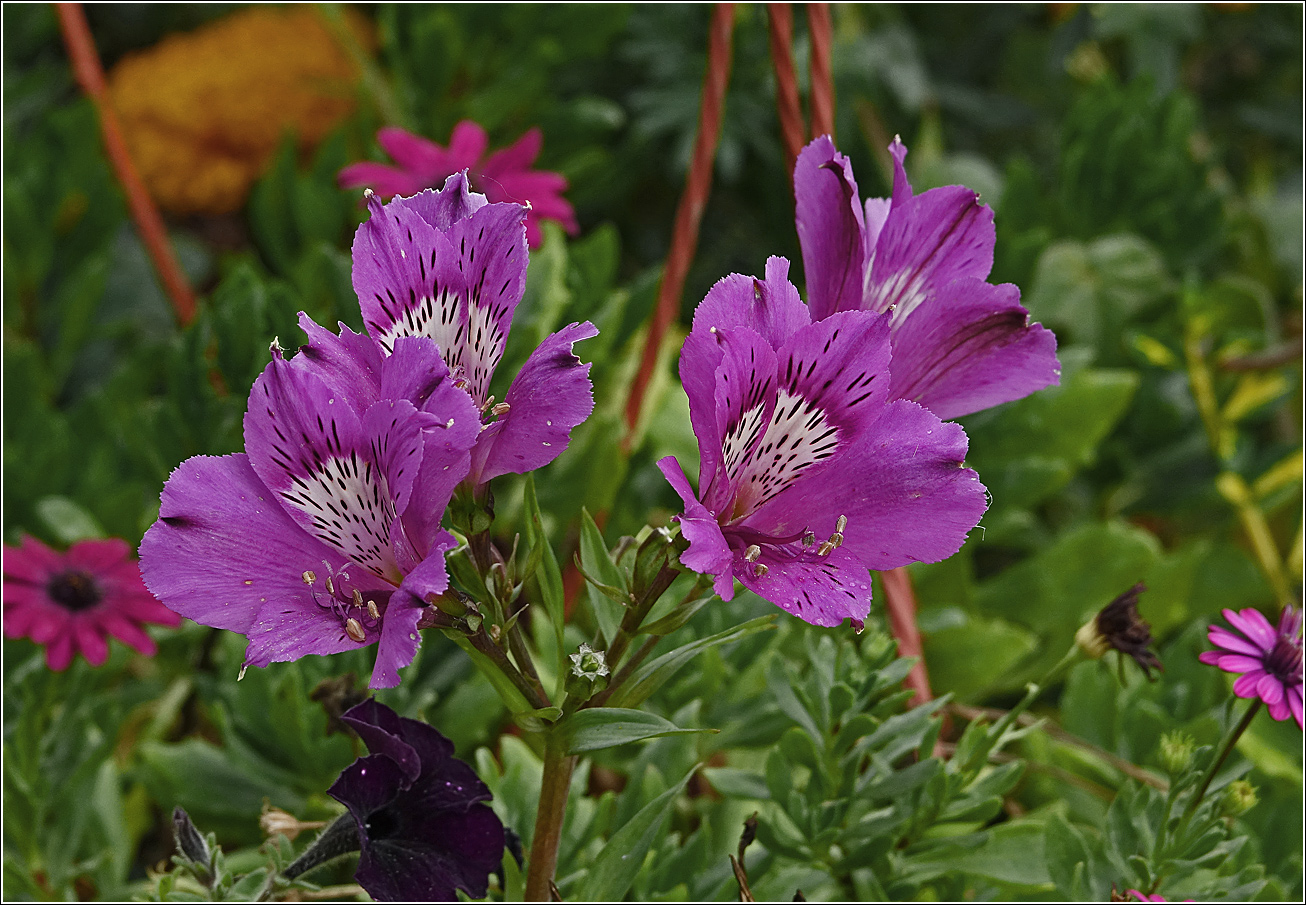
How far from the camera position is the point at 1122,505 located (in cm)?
99

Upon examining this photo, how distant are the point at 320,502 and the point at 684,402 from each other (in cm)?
49

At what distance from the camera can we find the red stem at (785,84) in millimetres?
602

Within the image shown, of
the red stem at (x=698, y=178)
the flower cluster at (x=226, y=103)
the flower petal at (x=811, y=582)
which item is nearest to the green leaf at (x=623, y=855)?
the flower petal at (x=811, y=582)

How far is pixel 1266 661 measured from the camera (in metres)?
0.49

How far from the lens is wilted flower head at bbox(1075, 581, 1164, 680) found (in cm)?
54

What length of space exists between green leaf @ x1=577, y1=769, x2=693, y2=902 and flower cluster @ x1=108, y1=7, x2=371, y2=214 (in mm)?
936

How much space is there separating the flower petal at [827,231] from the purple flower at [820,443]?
0.22ft

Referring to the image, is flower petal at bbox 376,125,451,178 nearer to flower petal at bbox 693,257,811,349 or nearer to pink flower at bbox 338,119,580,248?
pink flower at bbox 338,119,580,248

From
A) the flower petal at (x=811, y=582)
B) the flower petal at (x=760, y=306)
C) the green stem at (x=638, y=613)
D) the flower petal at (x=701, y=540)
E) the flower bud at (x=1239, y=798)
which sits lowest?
the flower bud at (x=1239, y=798)

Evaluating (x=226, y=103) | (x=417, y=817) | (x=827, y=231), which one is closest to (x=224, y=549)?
(x=417, y=817)

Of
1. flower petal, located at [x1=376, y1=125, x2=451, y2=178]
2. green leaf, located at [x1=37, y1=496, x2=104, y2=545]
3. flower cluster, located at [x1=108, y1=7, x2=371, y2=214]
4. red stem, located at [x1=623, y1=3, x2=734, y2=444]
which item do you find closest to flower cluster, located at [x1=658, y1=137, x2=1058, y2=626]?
red stem, located at [x1=623, y1=3, x2=734, y2=444]

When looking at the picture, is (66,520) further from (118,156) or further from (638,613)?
(638,613)

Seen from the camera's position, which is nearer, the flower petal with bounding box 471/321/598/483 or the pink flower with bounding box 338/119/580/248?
the flower petal with bounding box 471/321/598/483

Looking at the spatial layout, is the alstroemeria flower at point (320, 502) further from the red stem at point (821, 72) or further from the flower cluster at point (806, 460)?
the red stem at point (821, 72)
